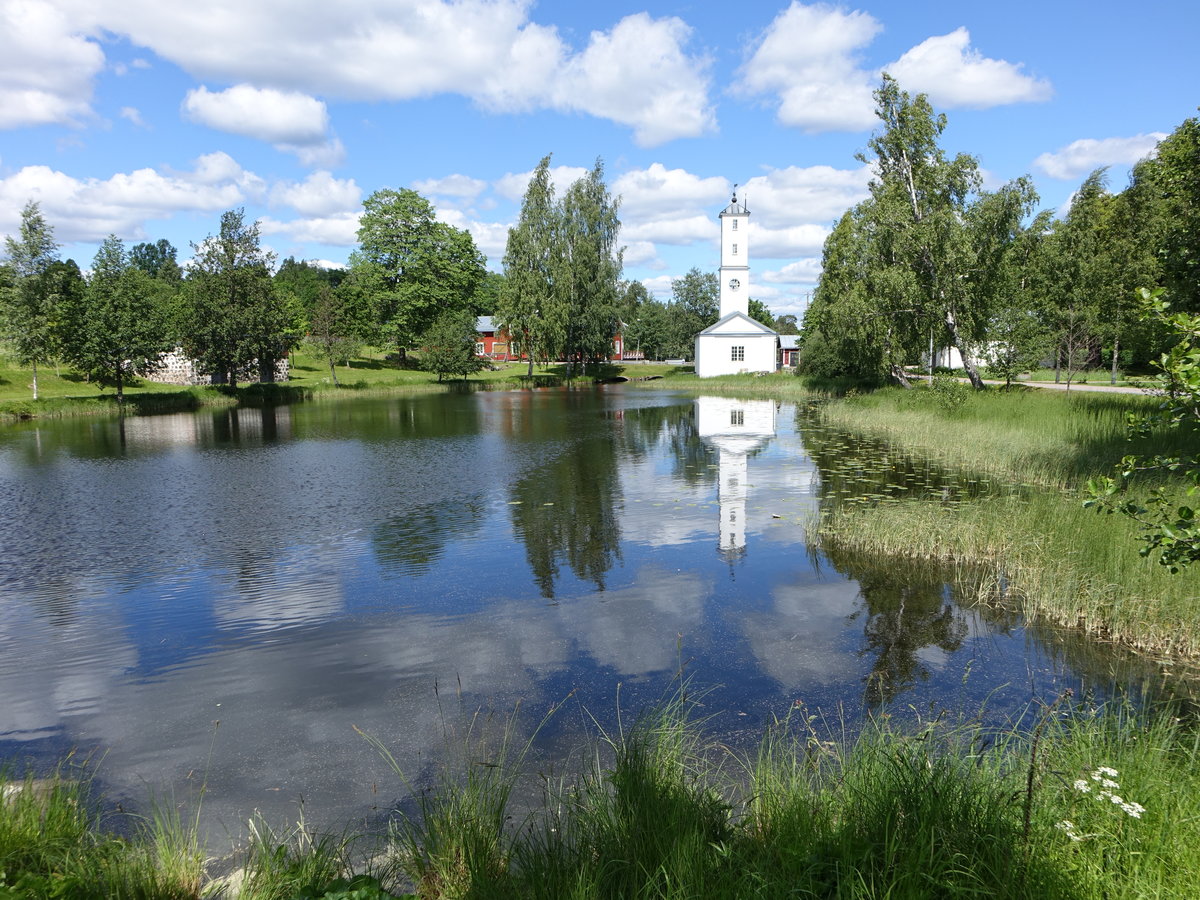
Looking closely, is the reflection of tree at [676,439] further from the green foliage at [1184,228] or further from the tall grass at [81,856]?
the tall grass at [81,856]

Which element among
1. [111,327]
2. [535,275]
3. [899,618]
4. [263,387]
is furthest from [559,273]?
[899,618]

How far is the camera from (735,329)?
6312 cm

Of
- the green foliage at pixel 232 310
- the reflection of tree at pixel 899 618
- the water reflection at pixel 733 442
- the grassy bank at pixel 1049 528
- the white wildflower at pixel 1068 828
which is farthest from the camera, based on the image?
the green foliage at pixel 232 310

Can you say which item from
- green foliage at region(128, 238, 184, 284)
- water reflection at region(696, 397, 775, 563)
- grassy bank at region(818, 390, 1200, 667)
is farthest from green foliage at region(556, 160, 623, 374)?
green foliage at region(128, 238, 184, 284)

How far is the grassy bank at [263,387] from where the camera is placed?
3841 cm

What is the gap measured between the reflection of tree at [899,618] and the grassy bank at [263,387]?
39.4 meters

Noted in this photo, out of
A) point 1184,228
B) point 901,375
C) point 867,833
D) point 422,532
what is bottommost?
point 422,532

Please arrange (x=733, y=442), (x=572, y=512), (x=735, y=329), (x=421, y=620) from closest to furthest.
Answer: (x=421, y=620), (x=572, y=512), (x=733, y=442), (x=735, y=329)

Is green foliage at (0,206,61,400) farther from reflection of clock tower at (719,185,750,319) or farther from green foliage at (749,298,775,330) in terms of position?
green foliage at (749,298,775,330)

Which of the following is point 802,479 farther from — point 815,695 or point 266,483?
point 266,483

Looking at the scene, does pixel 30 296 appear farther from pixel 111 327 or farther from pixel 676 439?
pixel 676 439

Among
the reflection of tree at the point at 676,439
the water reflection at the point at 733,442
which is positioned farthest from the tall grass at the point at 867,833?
the reflection of tree at the point at 676,439

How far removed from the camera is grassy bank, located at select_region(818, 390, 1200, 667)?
24.6 feet

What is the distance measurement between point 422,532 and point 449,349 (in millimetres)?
45626
